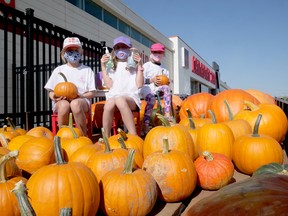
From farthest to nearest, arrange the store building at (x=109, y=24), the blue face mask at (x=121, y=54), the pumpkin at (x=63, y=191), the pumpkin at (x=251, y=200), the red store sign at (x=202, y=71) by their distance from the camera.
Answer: the red store sign at (x=202, y=71)
the store building at (x=109, y=24)
the blue face mask at (x=121, y=54)
the pumpkin at (x=63, y=191)
the pumpkin at (x=251, y=200)

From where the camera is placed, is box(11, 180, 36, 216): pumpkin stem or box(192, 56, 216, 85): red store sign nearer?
box(11, 180, 36, 216): pumpkin stem

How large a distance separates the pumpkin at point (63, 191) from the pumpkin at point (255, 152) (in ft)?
4.13

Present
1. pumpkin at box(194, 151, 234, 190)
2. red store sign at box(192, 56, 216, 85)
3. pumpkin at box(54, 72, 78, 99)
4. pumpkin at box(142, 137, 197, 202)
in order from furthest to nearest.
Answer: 1. red store sign at box(192, 56, 216, 85)
2. pumpkin at box(54, 72, 78, 99)
3. pumpkin at box(194, 151, 234, 190)
4. pumpkin at box(142, 137, 197, 202)

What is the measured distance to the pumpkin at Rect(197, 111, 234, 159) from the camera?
2.28 metres

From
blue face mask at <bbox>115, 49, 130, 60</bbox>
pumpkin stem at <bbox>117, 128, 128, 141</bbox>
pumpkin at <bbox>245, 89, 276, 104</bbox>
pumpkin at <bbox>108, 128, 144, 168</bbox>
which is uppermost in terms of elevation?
blue face mask at <bbox>115, 49, 130, 60</bbox>

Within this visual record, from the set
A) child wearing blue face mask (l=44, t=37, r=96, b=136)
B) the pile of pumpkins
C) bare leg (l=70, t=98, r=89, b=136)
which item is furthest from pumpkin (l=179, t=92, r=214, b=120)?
bare leg (l=70, t=98, r=89, b=136)

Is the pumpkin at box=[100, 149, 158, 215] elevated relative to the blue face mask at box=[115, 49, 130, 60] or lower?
lower

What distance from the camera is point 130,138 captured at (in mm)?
2318

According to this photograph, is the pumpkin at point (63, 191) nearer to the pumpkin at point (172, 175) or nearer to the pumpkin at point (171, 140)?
the pumpkin at point (172, 175)

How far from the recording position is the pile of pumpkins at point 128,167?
1339mm

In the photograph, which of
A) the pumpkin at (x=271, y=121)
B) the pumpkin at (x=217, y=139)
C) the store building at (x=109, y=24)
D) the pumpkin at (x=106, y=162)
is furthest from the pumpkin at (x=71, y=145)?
the store building at (x=109, y=24)

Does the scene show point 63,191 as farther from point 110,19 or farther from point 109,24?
point 110,19

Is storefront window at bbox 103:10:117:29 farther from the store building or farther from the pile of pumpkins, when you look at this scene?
the pile of pumpkins

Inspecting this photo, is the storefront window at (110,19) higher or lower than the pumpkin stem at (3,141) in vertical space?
higher
